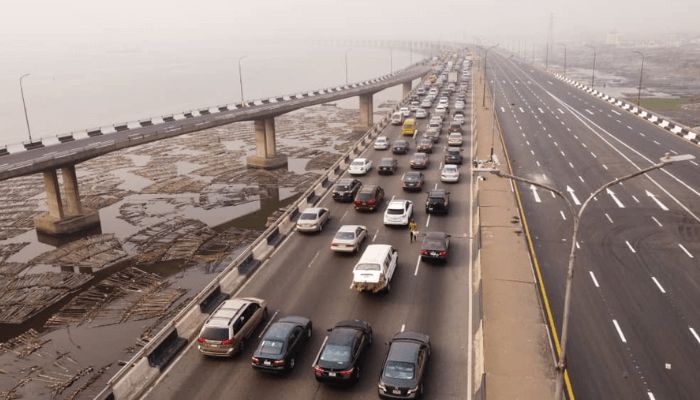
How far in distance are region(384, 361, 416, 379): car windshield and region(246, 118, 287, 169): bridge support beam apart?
2313 inches

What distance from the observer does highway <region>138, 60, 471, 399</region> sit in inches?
784

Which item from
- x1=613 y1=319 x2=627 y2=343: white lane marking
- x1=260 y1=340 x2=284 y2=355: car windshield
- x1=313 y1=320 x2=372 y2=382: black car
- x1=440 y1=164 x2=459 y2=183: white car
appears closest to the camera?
x1=313 y1=320 x2=372 y2=382: black car

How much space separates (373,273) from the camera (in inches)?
1029

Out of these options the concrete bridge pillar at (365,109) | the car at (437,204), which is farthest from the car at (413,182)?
the concrete bridge pillar at (365,109)

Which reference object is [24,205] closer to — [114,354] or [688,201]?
[114,354]

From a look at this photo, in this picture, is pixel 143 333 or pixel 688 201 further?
pixel 688 201

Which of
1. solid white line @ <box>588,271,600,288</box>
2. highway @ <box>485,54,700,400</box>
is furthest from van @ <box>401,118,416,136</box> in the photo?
solid white line @ <box>588,271,600,288</box>

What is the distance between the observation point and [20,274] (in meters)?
41.4

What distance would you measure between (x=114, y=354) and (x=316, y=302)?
12.7 meters

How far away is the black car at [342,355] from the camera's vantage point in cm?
1930

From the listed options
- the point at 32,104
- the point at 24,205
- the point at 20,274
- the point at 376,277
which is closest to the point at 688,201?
the point at 376,277

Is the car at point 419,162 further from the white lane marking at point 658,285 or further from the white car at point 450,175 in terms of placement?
the white lane marking at point 658,285

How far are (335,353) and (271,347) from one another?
8.49 feet

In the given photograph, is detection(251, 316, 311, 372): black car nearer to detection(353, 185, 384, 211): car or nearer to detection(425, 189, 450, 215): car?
detection(353, 185, 384, 211): car
